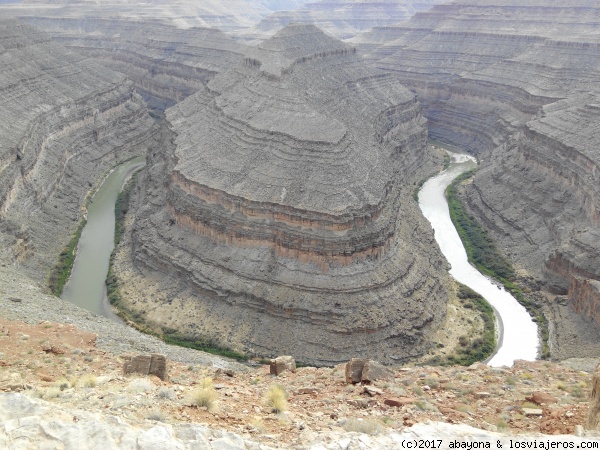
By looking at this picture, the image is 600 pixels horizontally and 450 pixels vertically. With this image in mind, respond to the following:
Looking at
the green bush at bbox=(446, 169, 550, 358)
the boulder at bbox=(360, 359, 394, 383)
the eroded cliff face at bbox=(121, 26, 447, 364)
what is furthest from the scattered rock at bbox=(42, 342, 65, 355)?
the green bush at bbox=(446, 169, 550, 358)

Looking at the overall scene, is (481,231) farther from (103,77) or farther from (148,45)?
(148,45)

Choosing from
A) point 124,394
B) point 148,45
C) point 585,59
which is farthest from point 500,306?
point 148,45

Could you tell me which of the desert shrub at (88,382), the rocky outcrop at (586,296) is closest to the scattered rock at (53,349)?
the desert shrub at (88,382)

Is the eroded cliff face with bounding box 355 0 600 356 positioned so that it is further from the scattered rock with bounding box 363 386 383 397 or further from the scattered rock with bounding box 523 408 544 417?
the scattered rock with bounding box 363 386 383 397

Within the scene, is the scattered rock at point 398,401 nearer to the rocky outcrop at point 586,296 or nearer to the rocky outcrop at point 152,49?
the rocky outcrop at point 586,296

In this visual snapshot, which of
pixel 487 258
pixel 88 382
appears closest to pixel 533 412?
pixel 88 382
